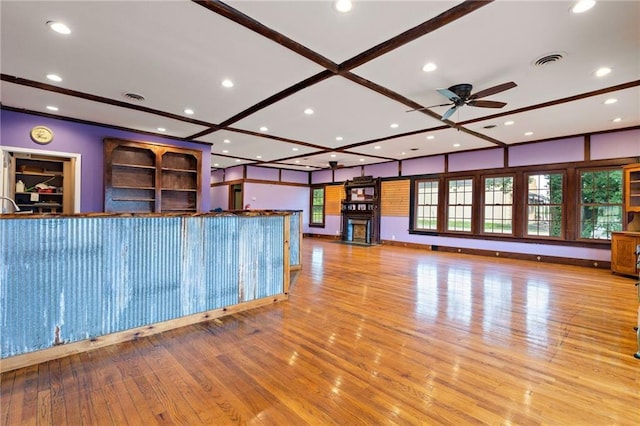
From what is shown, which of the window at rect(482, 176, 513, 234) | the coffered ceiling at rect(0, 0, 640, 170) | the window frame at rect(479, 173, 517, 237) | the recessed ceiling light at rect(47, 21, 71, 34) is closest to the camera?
the coffered ceiling at rect(0, 0, 640, 170)

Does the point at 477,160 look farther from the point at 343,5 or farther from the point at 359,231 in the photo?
the point at 343,5

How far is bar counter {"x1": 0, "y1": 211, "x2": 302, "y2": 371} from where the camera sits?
2.30 meters

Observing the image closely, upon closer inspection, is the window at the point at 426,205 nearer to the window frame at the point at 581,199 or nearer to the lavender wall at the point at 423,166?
the lavender wall at the point at 423,166

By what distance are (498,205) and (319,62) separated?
7.24 meters

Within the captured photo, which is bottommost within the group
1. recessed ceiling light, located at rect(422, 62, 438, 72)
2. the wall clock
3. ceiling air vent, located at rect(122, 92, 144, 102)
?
the wall clock

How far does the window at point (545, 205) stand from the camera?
7.46 m

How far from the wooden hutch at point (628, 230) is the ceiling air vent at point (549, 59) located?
443 centimetres

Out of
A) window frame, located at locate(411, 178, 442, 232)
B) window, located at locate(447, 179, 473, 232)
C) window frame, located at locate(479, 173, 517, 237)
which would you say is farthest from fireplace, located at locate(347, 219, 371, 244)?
window frame, located at locate(479, 173, 517, 237)

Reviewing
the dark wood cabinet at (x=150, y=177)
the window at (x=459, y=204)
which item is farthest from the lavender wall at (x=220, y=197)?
the window at (x=459, y=204)

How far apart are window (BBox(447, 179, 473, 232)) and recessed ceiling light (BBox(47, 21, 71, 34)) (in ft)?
30.5

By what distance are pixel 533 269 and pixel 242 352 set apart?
672 centimetres

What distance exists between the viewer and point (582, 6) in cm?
259

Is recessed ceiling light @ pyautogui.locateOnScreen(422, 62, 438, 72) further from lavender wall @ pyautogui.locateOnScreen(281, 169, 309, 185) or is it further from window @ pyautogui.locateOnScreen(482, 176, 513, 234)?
lavender wall @ pyautogui.locateOnScreen(281, 169, 309, 185)

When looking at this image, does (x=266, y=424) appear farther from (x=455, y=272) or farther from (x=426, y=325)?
(x=455, y=272)
